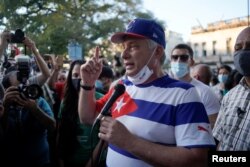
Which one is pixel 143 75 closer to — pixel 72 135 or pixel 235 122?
pixel 235 122

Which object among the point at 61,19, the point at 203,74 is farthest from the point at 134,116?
the point at 61,19

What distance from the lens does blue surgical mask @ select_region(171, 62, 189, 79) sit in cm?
396

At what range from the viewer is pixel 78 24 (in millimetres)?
13242

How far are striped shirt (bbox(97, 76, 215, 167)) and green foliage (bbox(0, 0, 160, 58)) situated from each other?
104 inches

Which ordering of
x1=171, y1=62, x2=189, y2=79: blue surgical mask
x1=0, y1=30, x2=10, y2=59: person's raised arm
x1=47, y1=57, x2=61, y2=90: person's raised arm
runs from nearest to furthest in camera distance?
x1=0, y1=30, x2=10, y2=59: person's raised arm → x1=171, y1=62, x2=189, y2=79: blue surgical mask → x1=47, y1=57, x2=61, y2=90: person's raised arm

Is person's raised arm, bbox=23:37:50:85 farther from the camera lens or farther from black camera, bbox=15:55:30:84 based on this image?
the camera lens

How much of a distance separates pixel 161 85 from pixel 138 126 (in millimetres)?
286

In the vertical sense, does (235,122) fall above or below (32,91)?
below

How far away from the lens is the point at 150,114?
187 centimetres

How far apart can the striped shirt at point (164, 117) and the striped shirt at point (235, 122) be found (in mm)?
565

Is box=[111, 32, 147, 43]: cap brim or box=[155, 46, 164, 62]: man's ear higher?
box=[111, 32, 147, 43]: cap brim

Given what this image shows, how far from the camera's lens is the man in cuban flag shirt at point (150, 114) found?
1.74 metres

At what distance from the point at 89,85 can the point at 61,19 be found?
6.42 m

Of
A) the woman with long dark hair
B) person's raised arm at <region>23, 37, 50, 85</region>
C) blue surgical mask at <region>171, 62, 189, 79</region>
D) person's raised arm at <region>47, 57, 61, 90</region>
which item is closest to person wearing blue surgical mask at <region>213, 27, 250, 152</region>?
the woman with long dark hair
